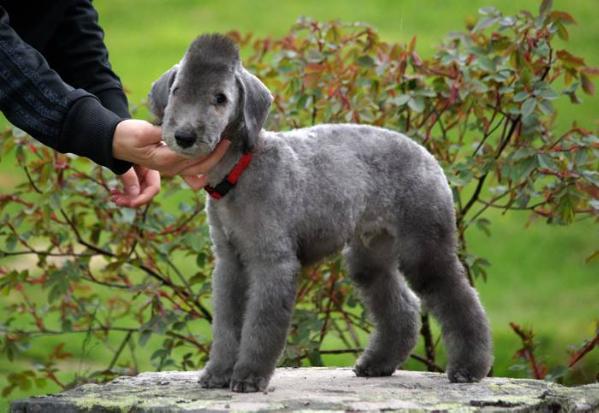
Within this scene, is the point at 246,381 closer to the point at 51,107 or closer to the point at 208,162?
the point at 208,162

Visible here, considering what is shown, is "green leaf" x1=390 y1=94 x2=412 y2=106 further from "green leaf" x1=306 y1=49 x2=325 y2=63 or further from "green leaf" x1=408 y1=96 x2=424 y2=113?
"green leaf" x1=306 y1=49 x2=325 y2=63

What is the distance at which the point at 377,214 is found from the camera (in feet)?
13.4

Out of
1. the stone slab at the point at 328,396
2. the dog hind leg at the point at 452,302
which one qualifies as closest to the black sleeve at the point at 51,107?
the stone slab at the point at 328,396

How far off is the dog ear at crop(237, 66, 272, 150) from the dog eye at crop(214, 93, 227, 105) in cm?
10

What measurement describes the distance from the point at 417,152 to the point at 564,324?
4.21 metres

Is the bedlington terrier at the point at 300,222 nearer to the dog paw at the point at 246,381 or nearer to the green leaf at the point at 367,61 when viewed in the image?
the dog paw at the point at 246,381

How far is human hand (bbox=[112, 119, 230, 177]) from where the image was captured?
3514 millimetres

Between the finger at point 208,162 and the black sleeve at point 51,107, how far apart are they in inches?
10.4

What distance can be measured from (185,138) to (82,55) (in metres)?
1.19

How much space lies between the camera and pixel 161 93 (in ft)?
11.8

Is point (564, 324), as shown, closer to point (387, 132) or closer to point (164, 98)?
point (387, 132)

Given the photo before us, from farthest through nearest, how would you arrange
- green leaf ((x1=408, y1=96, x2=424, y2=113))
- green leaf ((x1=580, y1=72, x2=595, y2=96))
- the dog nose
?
green leaf ((x1=580, y1=72, x2=595, y2=96)) → green leaf ((x1=408, y1=96, x2=424, y2=113)) → the dog nose

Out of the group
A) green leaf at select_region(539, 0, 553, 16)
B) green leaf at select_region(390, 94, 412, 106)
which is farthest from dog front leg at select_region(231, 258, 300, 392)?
green leaf at select_region(539, 0, 553, 16)

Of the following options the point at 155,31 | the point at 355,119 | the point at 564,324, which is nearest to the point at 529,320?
the point at 564,324
